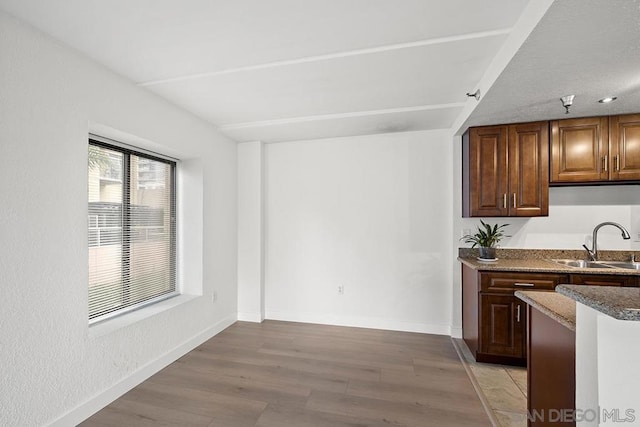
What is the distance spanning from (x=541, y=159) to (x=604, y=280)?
1.21 metres

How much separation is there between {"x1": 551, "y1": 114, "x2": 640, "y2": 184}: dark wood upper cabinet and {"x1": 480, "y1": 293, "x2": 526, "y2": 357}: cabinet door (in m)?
1.33

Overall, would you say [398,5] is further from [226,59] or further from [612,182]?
[612,182]

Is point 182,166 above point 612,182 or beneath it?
above

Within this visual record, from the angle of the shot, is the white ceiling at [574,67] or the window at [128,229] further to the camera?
the window at [128,229]

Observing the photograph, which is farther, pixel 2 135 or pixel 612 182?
pixel 612 182

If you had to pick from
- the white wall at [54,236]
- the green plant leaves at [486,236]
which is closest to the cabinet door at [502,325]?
the green plant leaves at [486,236]

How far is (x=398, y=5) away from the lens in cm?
152

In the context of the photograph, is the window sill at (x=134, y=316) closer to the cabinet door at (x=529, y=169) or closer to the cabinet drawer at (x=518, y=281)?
the cabinet drawer at (x=518, y=281)

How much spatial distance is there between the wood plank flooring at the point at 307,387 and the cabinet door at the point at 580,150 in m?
2.19

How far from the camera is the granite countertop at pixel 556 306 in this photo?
1139 millimetres

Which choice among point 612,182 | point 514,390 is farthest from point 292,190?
point 612,182

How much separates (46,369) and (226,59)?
2.37 meters

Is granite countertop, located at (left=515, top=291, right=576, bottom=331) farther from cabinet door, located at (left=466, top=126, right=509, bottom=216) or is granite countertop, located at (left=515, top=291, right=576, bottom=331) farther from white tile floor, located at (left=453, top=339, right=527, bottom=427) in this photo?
cabinet door, located at (left=466, top=126, right=509, bottom=216)

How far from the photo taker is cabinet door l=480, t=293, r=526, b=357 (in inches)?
102
